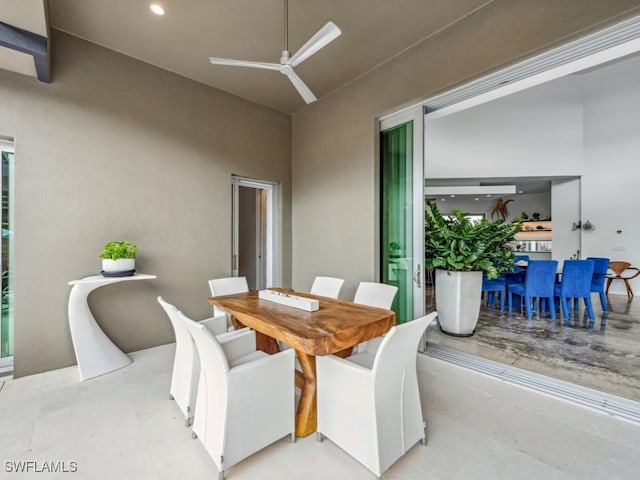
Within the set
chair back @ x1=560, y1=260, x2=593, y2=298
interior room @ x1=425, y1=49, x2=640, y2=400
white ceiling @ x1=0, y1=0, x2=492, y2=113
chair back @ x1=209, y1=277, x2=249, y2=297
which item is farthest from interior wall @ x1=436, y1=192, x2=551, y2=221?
chair back @ x1=209, y1=277, x2=249, y2=297

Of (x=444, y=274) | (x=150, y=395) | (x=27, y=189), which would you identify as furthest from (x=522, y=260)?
(x=27, y=189)

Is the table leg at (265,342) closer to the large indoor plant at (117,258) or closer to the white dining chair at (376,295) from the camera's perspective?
the white dining chair at (376,295)

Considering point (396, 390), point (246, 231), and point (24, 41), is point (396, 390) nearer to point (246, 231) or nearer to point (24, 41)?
point (24, 41)

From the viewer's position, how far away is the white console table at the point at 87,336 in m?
2.75

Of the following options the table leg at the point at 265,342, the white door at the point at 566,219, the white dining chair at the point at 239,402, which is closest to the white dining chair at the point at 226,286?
the table leg at the point at 265,342

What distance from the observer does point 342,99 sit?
4.08 meters

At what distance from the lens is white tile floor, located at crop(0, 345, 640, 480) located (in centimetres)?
161

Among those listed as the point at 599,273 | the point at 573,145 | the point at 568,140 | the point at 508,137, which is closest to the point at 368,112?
the point at 508,137

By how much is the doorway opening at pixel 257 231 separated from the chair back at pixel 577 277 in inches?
186

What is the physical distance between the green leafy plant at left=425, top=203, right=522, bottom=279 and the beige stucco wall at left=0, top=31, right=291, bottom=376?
2976 mm

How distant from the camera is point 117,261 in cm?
289

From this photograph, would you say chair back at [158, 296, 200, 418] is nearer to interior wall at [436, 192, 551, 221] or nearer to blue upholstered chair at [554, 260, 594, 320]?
blue upholstered chair at [554, 260, 594, 320]

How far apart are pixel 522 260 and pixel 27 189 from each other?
8.19 meters

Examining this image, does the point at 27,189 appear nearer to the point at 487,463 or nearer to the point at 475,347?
the point at 487,463
